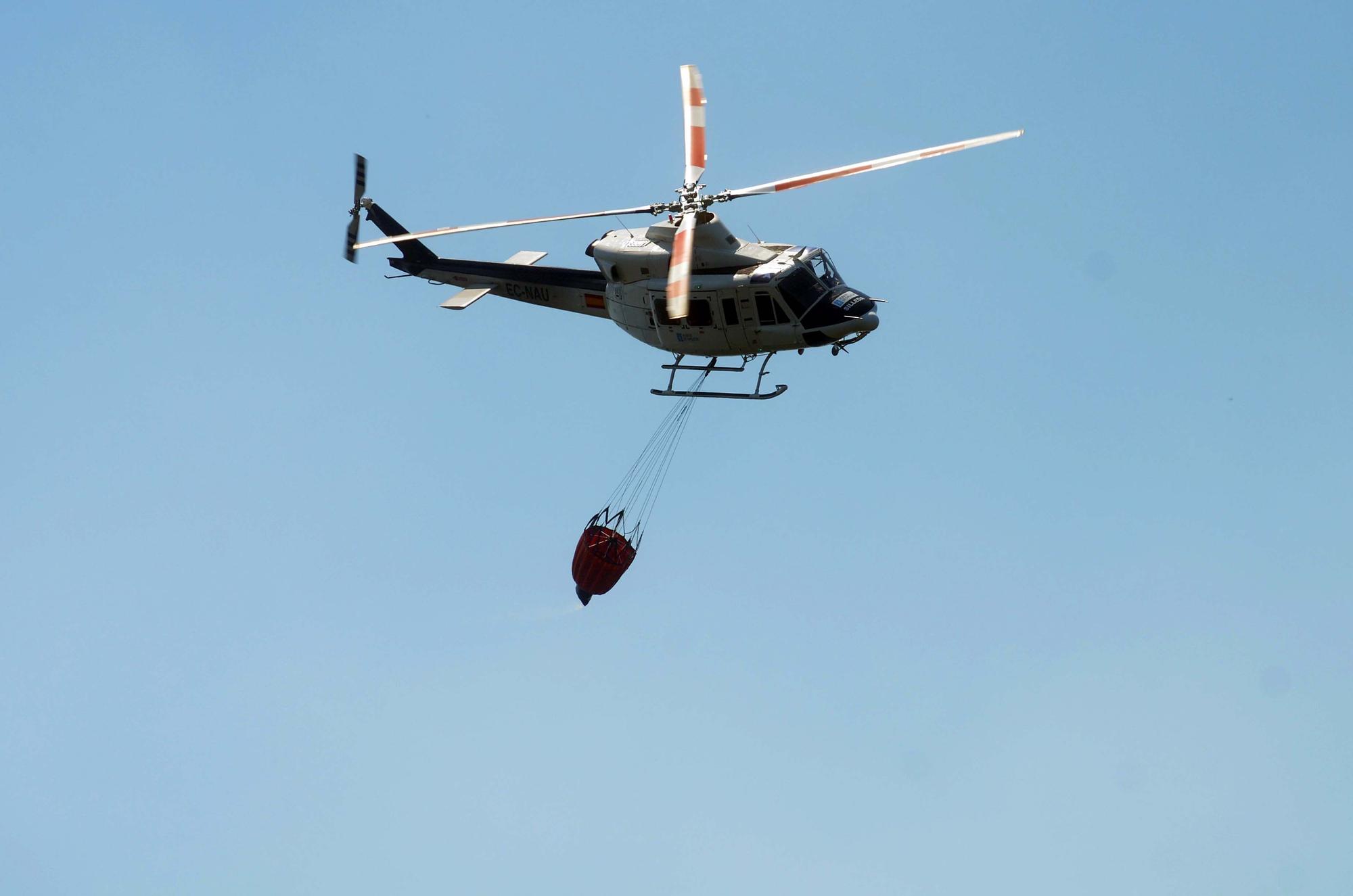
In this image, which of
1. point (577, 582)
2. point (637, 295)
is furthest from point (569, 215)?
point (577, 582)

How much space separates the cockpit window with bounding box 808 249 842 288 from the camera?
103 ft

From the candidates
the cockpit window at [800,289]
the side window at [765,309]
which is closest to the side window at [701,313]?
the side window at [765,309]

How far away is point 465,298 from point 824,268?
8.78m

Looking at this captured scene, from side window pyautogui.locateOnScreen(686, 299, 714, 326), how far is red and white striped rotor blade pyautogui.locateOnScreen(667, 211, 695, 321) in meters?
0.26

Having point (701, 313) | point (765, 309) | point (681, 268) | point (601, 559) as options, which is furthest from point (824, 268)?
point (601, 559)

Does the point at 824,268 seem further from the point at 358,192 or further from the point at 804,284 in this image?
the point at 358,192

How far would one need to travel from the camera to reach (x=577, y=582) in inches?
1371

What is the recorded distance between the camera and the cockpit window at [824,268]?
31469mm

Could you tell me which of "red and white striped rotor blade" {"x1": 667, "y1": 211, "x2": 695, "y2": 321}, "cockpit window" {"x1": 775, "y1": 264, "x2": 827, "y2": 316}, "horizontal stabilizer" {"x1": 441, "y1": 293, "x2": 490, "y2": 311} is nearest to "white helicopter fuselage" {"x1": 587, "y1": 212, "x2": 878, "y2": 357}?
"cockpit window" {"x1": 775, "y1": 264, "x2": 827, "y2": 316}

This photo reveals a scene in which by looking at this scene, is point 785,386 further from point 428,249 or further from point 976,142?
point 428,249

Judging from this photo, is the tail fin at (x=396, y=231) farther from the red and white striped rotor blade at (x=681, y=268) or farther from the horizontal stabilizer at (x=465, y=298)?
the red and white striped rotor blade at (x=681, y=268)

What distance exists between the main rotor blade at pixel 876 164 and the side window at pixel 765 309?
1956 mm

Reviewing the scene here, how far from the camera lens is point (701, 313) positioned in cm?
3206

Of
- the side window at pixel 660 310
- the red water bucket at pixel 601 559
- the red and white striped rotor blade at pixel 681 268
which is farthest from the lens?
the red water bucket at pixel 601 559
